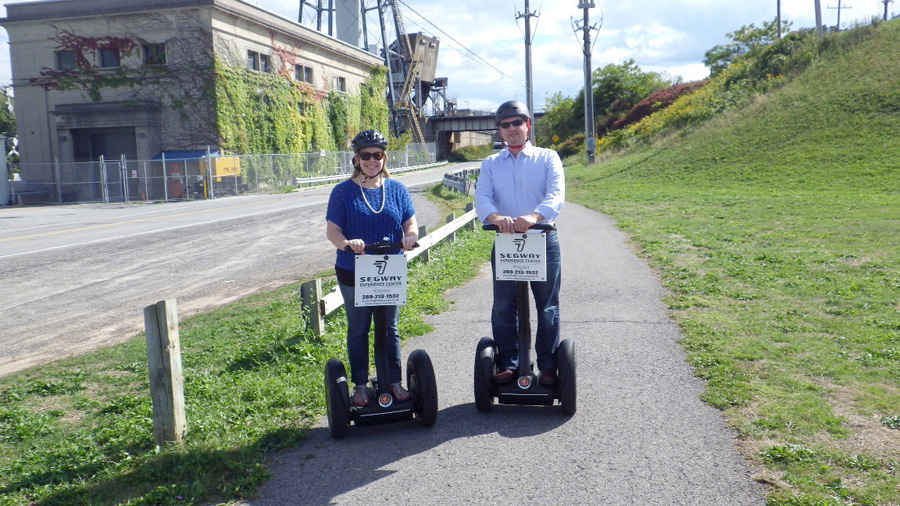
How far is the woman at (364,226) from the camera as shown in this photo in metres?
4.70

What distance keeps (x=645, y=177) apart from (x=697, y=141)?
521cm

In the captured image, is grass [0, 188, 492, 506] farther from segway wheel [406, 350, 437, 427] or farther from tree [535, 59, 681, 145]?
tree [535, 59, 681, 145]

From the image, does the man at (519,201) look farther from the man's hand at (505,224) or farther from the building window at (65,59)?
the building window at (65,59)

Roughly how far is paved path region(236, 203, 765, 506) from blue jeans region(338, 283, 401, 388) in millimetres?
400

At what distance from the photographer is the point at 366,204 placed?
4.74 m

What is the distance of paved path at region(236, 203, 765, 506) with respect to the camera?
12.7 feet

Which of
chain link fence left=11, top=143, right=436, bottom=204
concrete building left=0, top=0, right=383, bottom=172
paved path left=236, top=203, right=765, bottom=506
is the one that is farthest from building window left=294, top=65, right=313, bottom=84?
paved path left=236, top=203, right=765, bottom=506

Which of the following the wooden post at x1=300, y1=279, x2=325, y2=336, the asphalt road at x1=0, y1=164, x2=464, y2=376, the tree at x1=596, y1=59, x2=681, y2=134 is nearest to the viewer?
the wooden post at x1=300, y1=279, x2=325, y2=336

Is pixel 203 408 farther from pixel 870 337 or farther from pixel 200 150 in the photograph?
pixel 200 150

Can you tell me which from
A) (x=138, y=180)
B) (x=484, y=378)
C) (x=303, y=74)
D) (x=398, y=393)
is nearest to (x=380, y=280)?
(x=398, y=393)

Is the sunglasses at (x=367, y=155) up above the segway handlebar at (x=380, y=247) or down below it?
above

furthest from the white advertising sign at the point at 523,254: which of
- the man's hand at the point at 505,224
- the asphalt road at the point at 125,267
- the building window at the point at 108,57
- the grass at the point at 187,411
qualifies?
the building window at the point at 108,57

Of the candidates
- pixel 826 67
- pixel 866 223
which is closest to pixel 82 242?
pixel 866 223

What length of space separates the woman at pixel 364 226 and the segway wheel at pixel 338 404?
0.10m
